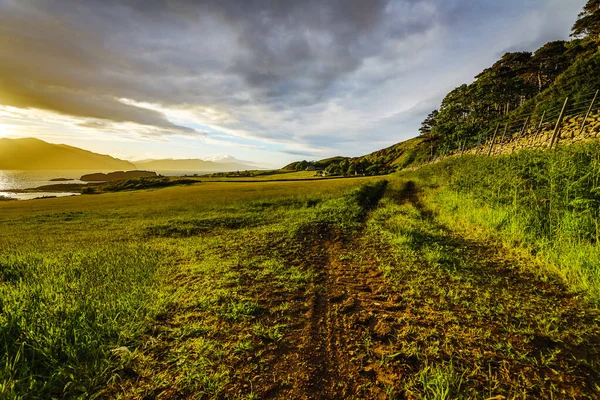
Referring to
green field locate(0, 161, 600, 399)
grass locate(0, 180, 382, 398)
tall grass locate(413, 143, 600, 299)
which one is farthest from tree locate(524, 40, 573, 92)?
grass locate(0, 180, 382, 398)

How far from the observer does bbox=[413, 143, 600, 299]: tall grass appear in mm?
6102

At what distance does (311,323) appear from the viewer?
15.7 ft

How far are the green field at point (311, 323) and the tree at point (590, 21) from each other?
92.3 metres

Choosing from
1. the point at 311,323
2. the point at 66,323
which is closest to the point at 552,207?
the point at 311,323

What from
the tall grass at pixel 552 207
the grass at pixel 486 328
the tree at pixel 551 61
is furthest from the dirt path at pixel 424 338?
the tree at pixel 551 61

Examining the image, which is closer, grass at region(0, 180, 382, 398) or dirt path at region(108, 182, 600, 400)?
dirt path at region(108, 182, 600, 400)

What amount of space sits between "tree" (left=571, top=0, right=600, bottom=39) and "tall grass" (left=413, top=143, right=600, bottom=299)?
88119mm

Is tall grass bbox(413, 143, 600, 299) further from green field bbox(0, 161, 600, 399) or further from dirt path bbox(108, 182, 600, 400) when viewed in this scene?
dirt path bbox(108, 182, 600, 400)

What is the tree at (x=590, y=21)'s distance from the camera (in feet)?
189

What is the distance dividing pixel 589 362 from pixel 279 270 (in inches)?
253

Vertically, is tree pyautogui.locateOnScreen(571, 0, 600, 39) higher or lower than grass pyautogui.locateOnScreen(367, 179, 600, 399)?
higher

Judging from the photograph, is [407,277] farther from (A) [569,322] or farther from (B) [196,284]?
(B) [196,284]

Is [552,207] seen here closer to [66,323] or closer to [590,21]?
[66,323]

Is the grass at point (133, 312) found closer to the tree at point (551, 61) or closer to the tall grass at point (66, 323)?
the tall grass at point (66, 323)
